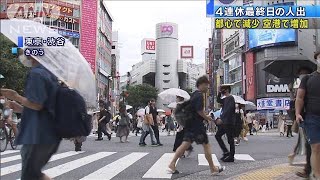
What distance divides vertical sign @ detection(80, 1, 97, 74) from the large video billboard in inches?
893

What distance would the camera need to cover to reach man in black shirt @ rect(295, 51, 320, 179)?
510cm

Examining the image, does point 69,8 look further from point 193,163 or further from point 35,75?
point 35,75

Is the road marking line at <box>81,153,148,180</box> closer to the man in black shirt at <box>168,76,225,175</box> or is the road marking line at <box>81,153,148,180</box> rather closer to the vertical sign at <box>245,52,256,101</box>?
the man in black shirt at <box>168,76,225,175</box>

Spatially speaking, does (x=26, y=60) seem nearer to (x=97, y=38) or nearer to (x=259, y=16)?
(x=259, y=16)

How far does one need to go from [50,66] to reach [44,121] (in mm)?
423

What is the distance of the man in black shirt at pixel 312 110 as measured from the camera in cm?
510

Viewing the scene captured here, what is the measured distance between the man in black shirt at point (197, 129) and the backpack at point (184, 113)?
0.05 m

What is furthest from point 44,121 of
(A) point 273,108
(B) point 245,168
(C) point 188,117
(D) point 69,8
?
(D) point 69,8

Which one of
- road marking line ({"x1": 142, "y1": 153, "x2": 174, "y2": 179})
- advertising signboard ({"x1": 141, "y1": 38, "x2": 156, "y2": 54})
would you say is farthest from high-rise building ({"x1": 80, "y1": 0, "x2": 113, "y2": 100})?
advertising signboard ({"x1": 141, "y1": 38, "x2": 156, "y2": 54})

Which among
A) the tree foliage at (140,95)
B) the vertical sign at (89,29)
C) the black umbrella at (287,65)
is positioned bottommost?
the black umbrella at (287,65)

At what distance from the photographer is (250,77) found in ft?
183

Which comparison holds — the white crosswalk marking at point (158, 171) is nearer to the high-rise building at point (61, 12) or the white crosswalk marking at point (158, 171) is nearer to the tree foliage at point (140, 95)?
the high-rise building at point (61, 12)

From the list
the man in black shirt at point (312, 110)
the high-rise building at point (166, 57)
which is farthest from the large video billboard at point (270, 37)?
the high-rise building at point (166, 57)

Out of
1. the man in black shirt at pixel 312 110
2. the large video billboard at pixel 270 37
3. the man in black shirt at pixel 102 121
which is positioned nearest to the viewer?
the man in black shirt at pixel 312 110
